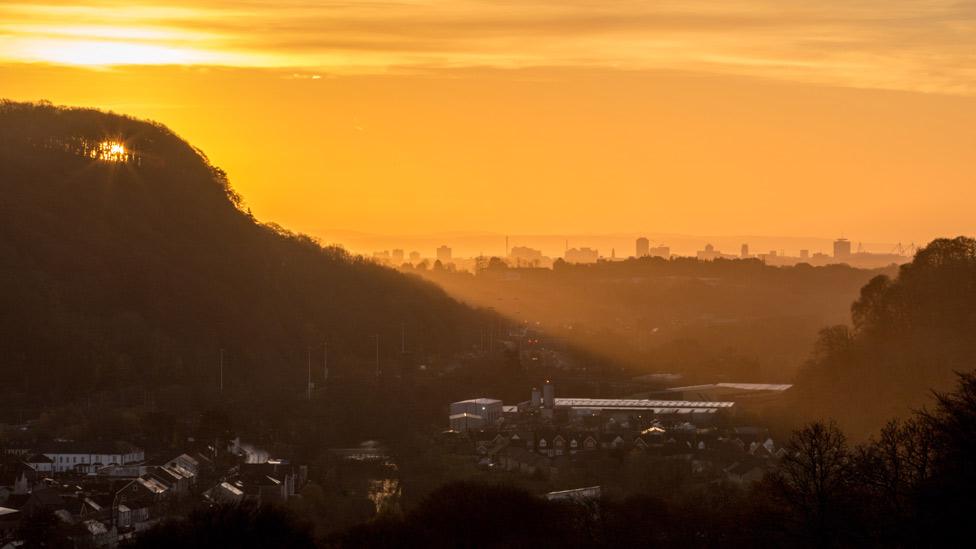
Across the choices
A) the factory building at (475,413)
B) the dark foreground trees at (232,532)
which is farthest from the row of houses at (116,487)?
the factory building at (475,413)

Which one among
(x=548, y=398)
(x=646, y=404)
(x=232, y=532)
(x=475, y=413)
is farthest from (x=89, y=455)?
(x=646, y=404)

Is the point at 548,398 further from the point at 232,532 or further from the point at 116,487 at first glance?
the point at 232,532

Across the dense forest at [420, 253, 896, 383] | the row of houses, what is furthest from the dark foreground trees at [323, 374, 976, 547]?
the dense forest at [420, 253, 896, 383]

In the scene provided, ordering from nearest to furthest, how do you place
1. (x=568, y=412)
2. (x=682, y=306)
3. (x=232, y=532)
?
(x=232, y=532), (x=568, y=412), (x=682, y=306)

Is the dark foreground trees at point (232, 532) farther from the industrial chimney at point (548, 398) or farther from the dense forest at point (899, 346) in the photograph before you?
the industrial chimney at point (548, 398)

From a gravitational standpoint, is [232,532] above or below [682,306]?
below

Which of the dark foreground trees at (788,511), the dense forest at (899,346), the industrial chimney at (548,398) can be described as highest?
the dense forest at (899,346)
